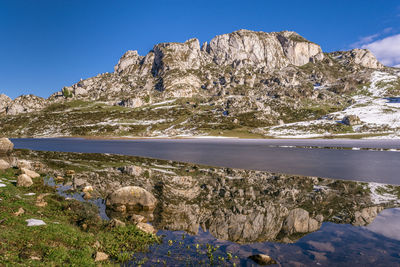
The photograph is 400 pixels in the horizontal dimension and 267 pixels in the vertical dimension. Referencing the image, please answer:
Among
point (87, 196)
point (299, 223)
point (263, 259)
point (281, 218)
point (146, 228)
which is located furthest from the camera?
point (87, 196)

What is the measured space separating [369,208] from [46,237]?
23815 mm

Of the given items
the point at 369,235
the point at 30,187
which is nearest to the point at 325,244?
the point at 369,235

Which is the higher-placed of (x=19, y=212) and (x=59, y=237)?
(x=19, y=212)

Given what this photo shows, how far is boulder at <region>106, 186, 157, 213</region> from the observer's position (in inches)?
794

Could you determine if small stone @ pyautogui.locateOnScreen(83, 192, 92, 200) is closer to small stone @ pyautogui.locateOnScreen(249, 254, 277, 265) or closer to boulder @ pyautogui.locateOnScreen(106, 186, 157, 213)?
boulder @ pyautogui.locateOnScreen(106, 186, 157, 213)

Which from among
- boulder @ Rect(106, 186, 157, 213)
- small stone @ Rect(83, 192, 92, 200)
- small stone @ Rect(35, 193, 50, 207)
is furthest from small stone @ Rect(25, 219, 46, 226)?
small stone @ Rect(83, 192, 92, 200)

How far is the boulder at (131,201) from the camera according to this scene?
66.2ft

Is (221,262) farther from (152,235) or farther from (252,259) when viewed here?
(152,235)

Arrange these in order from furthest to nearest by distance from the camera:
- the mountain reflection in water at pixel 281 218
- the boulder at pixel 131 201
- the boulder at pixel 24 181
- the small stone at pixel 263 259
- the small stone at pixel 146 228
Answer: the boulder at pixel 24 181 < the boulder at pixel 131 201 < the small stone at pixel 146 228 < the mountain reflection in water at pixel 281 218 < the small stone at pixel 263 259

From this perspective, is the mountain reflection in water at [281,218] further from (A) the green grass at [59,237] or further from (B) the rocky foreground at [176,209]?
(A) the green grass at [59,237]

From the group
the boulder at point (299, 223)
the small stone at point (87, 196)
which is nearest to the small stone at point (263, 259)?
the boulder at point (299, 223)

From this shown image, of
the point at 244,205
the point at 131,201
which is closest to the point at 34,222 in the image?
the point at 131,201

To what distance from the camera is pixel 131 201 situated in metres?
20.7

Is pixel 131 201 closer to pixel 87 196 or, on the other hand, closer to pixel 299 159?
pixel 87 196
